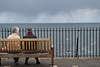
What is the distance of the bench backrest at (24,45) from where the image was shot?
357 inches

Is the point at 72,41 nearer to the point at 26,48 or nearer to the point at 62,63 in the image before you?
the point at 62,63

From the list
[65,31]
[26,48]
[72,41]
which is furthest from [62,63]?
[72,41]

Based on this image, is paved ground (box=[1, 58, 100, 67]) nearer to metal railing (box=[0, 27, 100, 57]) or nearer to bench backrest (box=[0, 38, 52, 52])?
bench backrest (box=[0, 38, 52, 52])

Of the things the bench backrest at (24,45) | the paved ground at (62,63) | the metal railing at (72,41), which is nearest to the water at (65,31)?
the metal railing at (72,41)

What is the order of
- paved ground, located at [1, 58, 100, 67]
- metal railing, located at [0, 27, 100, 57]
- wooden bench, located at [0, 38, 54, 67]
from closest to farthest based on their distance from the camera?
1. wooden bench, located at [0, 38, 54, 67]
2. paved ground, located at [1, 58, 100, 67]
3. metal railing, located at [0, 27, 100, 57]

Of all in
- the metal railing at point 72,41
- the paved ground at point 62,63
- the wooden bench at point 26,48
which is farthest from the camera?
the metal railing at point 72,41

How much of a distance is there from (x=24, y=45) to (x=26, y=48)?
14cm

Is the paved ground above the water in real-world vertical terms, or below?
below

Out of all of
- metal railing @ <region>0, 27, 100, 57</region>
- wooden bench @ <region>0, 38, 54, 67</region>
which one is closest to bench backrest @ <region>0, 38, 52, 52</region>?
wooden bench @ <region>0, 38, 54, 67</region>

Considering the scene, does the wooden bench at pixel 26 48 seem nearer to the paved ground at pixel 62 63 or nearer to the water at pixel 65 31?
the water at pixel 65 31

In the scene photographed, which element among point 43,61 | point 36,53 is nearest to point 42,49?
point 36,53

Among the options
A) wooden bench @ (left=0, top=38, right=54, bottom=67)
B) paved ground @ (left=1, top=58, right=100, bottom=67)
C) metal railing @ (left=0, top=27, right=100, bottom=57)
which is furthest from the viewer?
Answer: metal railing @ (left=0, top=27, right=100, bottom=57)

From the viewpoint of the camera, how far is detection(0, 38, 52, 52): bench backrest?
907 cm

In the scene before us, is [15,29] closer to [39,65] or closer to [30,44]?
[30,44]
